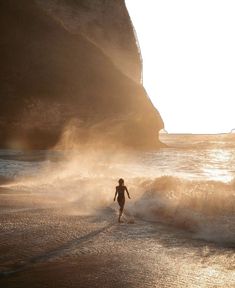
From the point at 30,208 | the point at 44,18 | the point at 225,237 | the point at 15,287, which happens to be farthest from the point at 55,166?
the point at 44,18

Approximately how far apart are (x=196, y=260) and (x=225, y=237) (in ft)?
8.16

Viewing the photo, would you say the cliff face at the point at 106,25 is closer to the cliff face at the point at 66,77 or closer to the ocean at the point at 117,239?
the cliff face at the point at 66,77

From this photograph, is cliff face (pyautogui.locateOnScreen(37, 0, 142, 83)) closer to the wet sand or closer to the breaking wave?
the breaking wave

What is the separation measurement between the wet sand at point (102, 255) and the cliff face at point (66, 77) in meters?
43.6

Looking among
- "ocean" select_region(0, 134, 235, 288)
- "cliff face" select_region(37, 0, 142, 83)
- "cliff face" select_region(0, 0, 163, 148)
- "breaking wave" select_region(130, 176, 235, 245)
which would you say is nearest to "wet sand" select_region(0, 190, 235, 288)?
"ocean" select_region(0, 134, 235, 288)

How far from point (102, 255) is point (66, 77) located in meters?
54.3

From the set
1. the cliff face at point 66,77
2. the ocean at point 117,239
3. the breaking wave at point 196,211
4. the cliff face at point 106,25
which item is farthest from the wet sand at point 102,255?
the cliff face at point 106,25

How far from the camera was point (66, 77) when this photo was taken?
60594 millimetres

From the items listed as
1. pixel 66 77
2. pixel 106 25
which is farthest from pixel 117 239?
pixel 106 25

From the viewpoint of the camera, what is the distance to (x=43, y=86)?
57219 millimetres

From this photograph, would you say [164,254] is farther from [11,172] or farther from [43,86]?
[43,86]

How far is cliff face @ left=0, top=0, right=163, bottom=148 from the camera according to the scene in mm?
55281

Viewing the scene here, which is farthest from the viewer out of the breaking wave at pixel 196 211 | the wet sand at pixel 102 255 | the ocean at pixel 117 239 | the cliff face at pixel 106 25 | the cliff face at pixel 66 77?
the cliff face at pixel 106 25

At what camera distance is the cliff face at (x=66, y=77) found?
55.3 m
